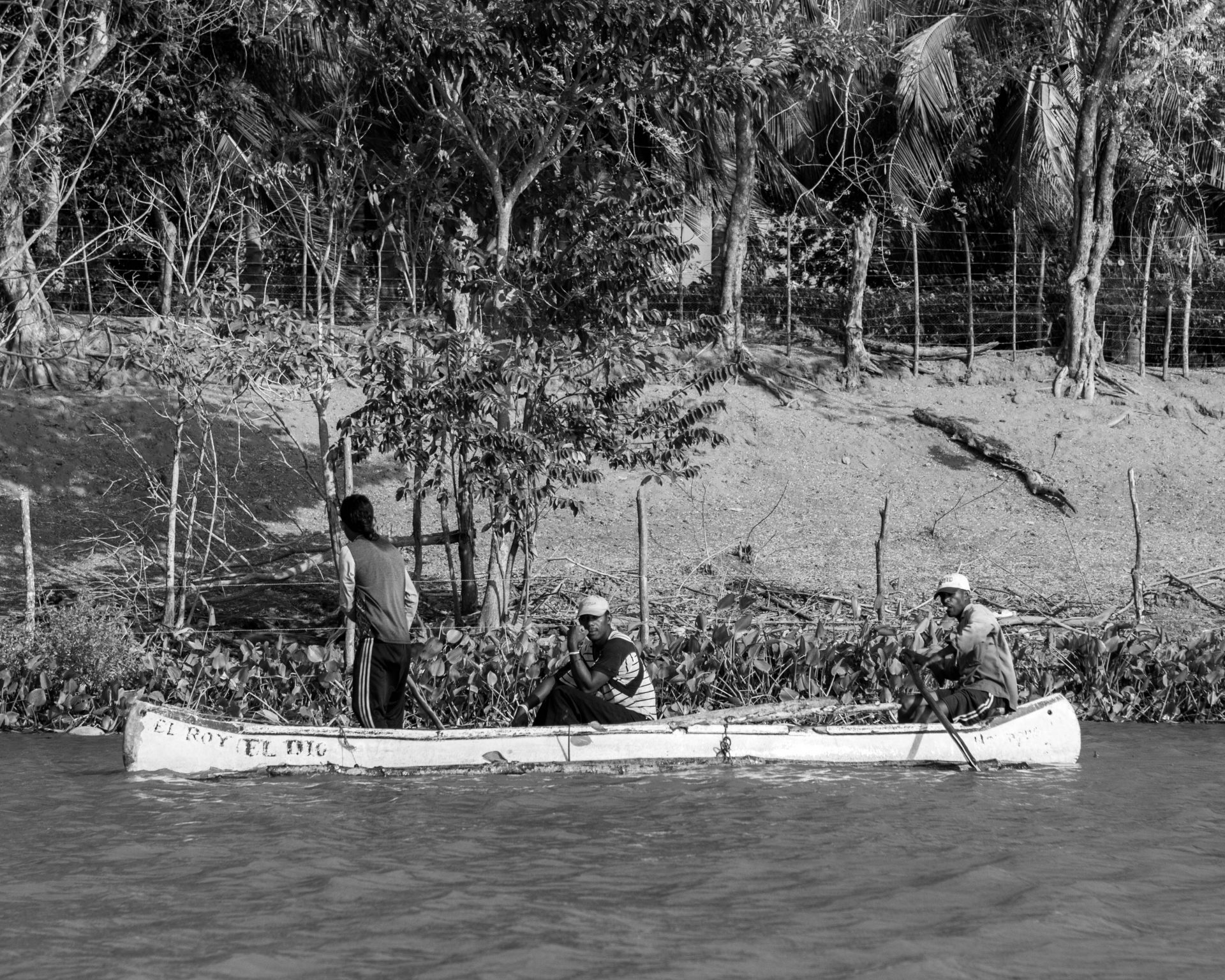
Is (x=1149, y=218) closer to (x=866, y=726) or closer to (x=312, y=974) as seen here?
(x=866, y=726)

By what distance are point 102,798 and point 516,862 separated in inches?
113

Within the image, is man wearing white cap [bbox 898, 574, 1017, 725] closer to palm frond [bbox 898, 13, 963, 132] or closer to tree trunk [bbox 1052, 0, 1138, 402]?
tree trunk [bbox 1052, 0, 1138, 402]

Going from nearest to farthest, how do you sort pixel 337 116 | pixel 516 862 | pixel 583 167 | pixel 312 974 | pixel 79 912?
pixel 312 974 → pixel 79 912 → pixel 516 862 → pixel 583 167 → pixel 337 116

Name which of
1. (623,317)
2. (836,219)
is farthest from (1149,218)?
(623,317)

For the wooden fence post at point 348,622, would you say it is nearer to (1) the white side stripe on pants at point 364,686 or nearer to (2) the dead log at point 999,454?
(1) the white side stripe on pants at point 364,686

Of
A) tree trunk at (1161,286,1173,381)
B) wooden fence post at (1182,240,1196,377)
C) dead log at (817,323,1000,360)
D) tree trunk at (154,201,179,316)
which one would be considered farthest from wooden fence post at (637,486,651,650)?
wooden fence post at (1182,240,1196,377)

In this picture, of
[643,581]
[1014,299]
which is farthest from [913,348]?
[643,581]

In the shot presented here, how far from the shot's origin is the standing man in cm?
895

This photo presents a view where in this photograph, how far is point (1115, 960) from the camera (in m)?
5.72

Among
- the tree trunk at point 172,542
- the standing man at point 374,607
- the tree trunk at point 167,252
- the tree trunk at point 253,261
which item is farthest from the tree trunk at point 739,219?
the standing man at point 374,607

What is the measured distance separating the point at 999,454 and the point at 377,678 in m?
12.0

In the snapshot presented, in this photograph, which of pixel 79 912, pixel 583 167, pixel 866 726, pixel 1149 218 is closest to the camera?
pixel 79 912

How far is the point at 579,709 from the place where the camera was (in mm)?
9359

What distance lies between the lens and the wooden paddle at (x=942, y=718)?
30.8ft
